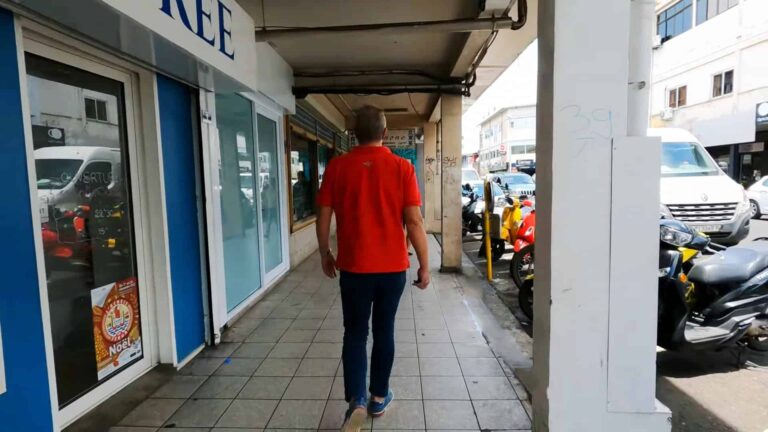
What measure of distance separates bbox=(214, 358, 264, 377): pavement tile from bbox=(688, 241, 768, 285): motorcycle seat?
3.63 metres

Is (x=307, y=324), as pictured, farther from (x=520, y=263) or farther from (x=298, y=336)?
(x=520, y=263)

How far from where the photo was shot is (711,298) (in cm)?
351

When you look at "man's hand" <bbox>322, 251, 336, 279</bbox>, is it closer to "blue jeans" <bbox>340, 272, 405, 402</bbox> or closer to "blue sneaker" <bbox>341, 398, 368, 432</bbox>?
"blue jeans" <bbox>340, 272, 405, 402</bbox>

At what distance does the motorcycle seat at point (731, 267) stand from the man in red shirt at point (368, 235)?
98.4 inches

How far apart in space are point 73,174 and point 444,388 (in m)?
2.72

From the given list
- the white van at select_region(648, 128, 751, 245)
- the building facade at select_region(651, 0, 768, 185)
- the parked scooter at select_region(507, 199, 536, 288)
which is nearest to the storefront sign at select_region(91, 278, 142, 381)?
the parked scooter at select_region(507, 199, 536, 288)

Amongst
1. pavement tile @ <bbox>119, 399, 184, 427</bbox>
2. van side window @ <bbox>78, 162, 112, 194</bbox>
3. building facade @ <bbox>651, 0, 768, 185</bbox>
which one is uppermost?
building facade @ <bbox>651, 0, 768, 185</bbox>

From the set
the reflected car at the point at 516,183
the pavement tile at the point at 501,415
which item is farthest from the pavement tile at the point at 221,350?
the reflected car at the point at 516,183

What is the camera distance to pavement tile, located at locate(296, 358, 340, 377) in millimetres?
3309

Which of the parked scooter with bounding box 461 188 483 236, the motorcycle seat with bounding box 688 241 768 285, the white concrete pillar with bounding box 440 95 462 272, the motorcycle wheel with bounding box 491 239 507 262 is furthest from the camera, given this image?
the parked scooter with bounding box 461 188 483 236

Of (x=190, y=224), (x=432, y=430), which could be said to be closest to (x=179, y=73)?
(x=190, y=224)

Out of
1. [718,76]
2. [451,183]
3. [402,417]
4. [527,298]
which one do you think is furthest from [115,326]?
[718,76]

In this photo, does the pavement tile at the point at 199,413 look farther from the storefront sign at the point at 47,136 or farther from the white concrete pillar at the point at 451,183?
the white concrete pillar at the point at 451,183

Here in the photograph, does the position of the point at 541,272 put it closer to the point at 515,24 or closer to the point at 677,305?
the point at 677,305
